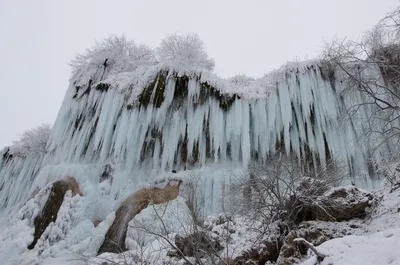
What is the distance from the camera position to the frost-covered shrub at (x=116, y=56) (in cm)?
1631

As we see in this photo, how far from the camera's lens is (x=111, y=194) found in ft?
39.1

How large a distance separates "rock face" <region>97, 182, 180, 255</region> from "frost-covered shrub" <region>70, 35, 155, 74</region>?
7482mm

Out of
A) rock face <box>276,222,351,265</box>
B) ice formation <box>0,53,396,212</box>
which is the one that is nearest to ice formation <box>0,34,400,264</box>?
ice formation <box>0,53,396,212</box>

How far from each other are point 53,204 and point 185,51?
9063 millimetres

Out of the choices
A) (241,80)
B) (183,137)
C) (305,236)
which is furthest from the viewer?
(241,80)

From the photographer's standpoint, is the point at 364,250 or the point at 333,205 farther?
the point at 333,205

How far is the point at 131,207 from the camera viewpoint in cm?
1128

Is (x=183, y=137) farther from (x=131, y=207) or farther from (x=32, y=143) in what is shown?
(x=32, y=143)

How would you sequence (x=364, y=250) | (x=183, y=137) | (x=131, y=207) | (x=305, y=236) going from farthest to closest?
(x=183, y=137), (x=131, y=207), (x=305, y=236), (x=364, y=250)

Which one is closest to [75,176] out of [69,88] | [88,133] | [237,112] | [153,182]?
[88,133]

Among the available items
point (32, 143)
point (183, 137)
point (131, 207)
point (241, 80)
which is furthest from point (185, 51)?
point (32, 143)

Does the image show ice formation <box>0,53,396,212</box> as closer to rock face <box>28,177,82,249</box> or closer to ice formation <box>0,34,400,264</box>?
ice formation <box>0,34,400,264</box>

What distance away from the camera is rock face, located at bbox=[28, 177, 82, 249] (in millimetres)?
10789

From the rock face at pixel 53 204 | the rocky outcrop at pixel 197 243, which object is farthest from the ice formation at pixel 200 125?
the rocky outcrop at pixel 197 243
